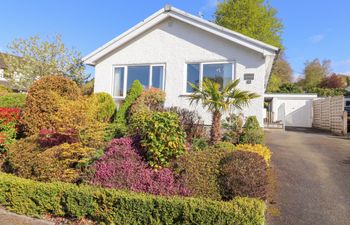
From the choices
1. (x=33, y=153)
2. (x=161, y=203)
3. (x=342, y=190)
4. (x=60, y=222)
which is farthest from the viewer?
(x=33, y=153)

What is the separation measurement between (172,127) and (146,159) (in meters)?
1.07

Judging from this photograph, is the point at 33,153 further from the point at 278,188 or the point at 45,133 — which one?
the point at 278,188

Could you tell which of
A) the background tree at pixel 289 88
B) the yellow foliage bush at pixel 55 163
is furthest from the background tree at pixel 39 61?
the background tree at pixel 289 88

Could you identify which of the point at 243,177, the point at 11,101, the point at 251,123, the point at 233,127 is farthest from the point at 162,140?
the point at 11,101

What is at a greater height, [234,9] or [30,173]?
[234,9]

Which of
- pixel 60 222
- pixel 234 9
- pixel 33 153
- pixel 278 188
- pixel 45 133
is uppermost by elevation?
pixel 234 9

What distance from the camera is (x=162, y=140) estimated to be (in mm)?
5781

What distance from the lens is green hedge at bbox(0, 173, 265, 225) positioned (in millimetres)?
4012

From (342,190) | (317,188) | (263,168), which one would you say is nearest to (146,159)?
(263,168)

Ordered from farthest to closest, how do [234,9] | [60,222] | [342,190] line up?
[234,9], [342,190], [60,222]

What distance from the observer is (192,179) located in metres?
5.27

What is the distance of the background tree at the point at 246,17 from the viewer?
25.9 metres

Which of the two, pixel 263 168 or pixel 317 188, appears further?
pixel 317 188

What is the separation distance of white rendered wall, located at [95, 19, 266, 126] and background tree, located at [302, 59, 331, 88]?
38.1 metres
